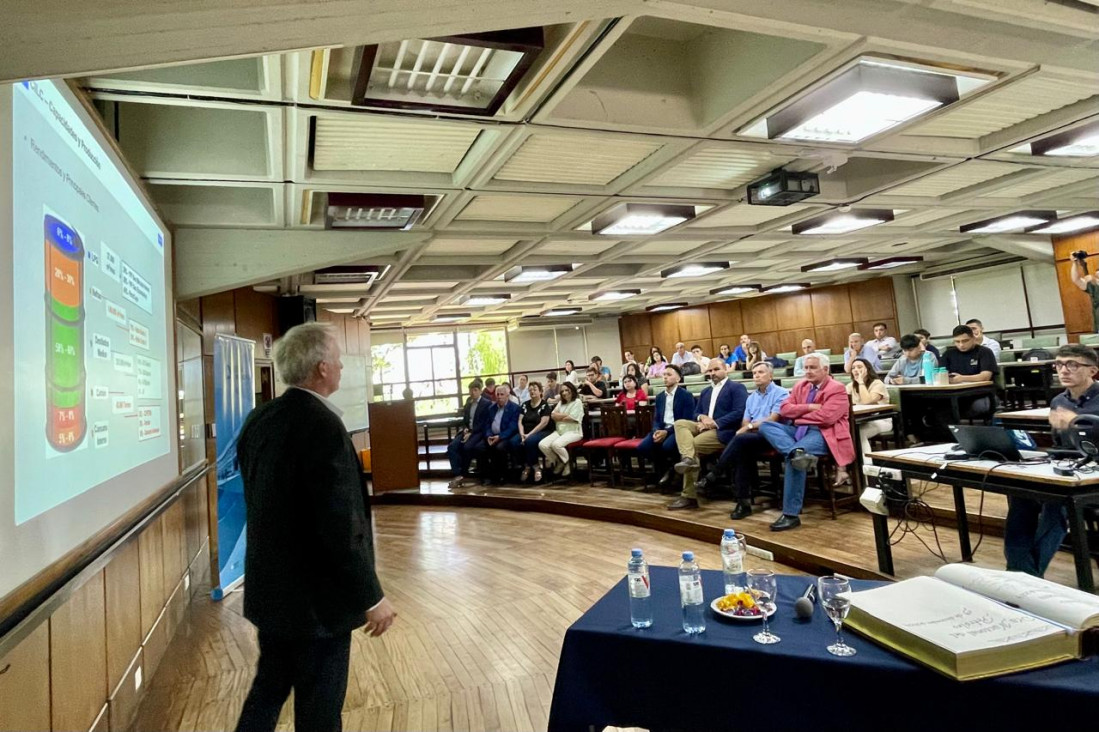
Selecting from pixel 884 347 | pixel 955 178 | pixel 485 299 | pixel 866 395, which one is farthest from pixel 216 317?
pixel 884 347

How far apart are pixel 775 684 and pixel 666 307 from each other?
40.3 feet

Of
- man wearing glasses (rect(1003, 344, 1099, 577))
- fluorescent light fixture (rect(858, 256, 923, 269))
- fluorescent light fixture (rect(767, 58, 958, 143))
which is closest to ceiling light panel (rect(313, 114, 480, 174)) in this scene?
fluorescent light fixture (rect(767, 58, 958, 143))

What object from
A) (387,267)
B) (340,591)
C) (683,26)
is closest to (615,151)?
(683,26)

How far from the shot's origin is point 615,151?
3.34 m

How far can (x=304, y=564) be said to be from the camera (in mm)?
1604

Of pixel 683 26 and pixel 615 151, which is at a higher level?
pixel 683 26

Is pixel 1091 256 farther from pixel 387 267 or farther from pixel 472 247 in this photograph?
pixel 387 267

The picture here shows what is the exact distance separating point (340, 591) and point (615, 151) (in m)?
2.67

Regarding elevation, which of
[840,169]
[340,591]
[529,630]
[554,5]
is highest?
[840,169]

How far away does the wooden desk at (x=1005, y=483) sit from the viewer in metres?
2.15

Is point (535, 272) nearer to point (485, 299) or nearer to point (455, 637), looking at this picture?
point (485, 299)

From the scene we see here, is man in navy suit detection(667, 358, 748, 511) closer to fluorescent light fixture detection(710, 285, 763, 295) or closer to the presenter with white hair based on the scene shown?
the presenter with white hair

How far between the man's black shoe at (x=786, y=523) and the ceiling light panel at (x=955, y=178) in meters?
2.71

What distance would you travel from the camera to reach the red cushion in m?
6.04
